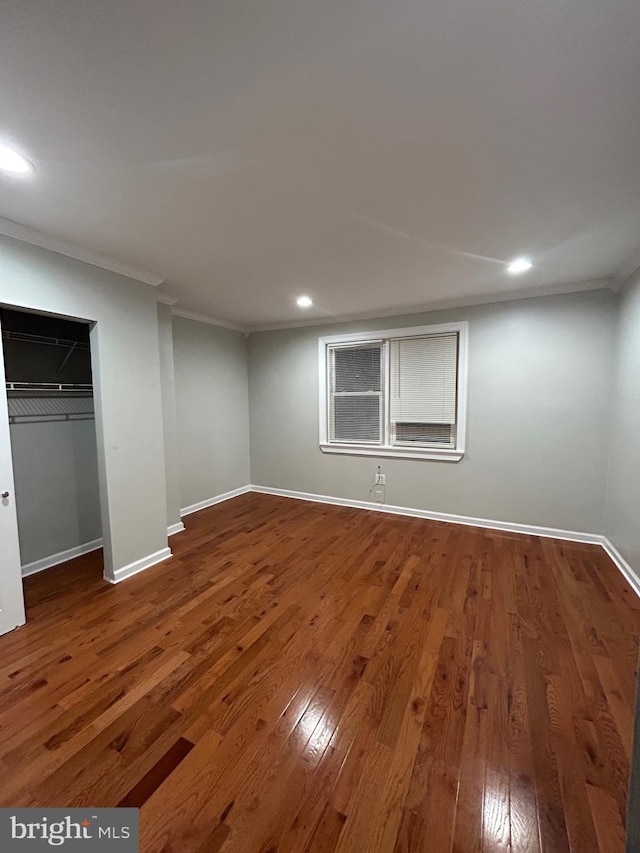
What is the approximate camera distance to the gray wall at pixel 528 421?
3215mm

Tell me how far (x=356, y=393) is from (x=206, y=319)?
86.4 inches

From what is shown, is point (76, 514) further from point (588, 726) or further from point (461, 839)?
point (588, 726)

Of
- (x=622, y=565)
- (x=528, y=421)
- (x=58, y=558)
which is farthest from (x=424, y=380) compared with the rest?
(x=58, y=558)

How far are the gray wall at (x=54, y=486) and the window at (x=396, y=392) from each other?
2.72 m

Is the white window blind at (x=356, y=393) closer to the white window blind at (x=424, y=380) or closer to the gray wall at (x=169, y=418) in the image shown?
the white window blind at (x=424, y=380)

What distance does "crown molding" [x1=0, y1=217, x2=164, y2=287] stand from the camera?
203 cm

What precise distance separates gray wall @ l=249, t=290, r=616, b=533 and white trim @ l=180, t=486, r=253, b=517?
1.83 m

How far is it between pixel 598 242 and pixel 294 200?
2166 millimetres

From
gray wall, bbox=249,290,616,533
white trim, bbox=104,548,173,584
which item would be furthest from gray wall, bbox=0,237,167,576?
gray wall, bbox=249,290,616,533

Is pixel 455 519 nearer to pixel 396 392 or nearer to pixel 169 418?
pixel 396 392

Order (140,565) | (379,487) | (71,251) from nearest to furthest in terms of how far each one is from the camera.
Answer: (71,251), (140,565), (379,487)

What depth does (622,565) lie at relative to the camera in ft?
9.04

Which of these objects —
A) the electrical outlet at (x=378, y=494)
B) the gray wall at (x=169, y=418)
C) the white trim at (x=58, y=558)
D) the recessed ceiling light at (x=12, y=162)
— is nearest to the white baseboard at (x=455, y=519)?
the electrical outlet at (x=378, y=494)

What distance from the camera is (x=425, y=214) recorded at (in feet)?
6.42
